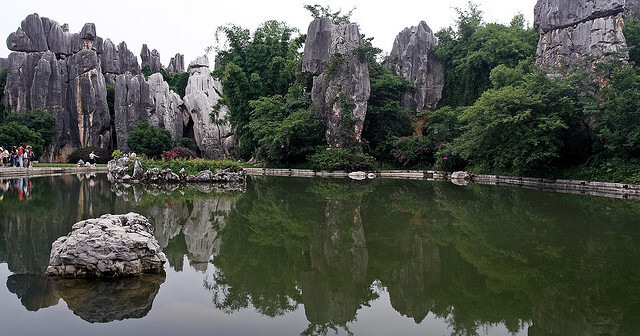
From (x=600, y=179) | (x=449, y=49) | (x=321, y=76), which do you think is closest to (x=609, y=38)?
(x=600, y=179)

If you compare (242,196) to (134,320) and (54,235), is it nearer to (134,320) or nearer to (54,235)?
(54,235)

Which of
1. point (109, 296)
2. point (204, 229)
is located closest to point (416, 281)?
point (109, 296)

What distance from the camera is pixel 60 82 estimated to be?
27.7 m

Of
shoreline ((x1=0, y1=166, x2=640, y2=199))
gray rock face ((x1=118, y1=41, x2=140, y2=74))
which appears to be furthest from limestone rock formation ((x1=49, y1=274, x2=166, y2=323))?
gray rock face ((x1=118, y1=41, x2=140, y2=74))

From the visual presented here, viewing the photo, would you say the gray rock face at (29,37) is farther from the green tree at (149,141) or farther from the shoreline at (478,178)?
the shoreline at (478,178)

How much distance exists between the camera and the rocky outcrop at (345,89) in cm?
2019

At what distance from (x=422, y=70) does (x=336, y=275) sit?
22013 mm

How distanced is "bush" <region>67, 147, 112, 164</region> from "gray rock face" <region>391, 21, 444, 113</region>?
18.4 meters

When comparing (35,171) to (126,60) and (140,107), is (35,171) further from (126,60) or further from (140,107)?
(126,60)

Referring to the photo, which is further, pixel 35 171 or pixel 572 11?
pixel 35 171

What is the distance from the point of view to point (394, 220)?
711cm

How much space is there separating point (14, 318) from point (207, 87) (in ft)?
98.1

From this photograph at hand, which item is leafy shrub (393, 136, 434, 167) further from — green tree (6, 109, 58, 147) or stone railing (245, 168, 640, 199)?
green tree (6, 109, 58, 147)

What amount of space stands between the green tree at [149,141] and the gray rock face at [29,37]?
868cm
